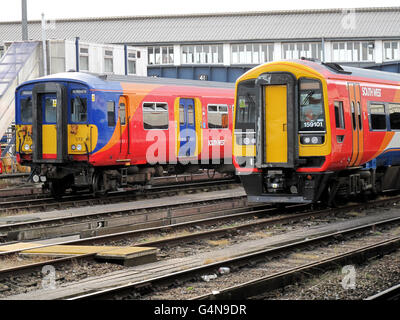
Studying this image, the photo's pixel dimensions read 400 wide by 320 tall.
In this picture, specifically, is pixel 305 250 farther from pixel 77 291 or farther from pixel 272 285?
pixel 77 291

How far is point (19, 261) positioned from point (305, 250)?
183 inches

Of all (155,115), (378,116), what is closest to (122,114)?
(155,115)

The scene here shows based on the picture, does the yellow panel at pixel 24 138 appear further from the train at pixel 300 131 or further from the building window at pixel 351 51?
the building window at pixel 351 51

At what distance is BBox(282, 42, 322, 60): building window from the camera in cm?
5744

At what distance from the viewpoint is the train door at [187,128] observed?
71.7 feet

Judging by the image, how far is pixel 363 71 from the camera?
17.7 m

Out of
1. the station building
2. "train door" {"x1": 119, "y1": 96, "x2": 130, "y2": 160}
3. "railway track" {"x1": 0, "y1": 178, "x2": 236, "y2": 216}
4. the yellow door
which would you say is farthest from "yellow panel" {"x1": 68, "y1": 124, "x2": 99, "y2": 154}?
the station building

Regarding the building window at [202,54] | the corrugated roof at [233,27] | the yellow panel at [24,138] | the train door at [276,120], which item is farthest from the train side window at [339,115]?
the building window at [202,54]

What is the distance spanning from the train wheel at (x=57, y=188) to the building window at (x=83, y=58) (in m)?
12.5

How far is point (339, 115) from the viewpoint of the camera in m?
15.7

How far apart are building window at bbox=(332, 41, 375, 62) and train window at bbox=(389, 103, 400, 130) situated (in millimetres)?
39600

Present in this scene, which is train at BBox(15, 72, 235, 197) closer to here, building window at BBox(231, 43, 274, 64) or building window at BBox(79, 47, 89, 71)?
building window at BBox(79, 47, 89, 71)

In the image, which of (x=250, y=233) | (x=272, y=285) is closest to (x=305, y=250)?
(x=250, y=233)

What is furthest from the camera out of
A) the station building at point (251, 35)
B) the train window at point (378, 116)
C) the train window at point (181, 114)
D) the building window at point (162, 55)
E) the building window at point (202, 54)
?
the building window at point (162, 55)
